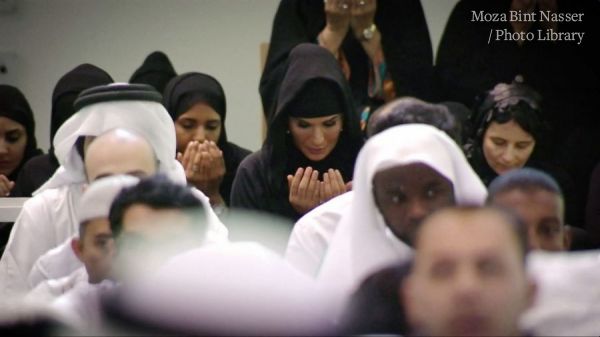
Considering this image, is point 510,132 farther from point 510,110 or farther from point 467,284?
point 467,284

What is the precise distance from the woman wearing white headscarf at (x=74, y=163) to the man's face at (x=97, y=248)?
524 mm

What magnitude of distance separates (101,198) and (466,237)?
853 millimetres

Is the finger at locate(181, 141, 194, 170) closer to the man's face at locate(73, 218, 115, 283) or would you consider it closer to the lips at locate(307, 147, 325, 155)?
the lips at locate(307, 147, 325, 155)

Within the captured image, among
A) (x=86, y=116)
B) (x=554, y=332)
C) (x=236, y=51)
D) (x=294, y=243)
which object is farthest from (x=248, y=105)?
(x=554, y=332)

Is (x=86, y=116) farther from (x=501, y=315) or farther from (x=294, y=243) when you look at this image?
(x=501, y=315)

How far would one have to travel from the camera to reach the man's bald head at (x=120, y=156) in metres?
2.55

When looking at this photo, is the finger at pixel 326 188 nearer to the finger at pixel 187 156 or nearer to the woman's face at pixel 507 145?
the woman's face at pixel 507 145

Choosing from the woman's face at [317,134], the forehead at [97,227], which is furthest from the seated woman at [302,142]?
the forehead at [97,227]

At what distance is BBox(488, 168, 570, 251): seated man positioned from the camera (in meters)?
2.09

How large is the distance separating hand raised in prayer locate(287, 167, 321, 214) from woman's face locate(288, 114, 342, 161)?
122 millimetres

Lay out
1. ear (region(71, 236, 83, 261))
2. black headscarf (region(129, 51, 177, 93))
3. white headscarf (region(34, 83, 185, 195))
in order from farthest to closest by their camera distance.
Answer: black headscarf (region(129, 51, 177, 93)), white headscarf (region(34, 83, 185, 195)), ear (region(71, 236, 83, 261))

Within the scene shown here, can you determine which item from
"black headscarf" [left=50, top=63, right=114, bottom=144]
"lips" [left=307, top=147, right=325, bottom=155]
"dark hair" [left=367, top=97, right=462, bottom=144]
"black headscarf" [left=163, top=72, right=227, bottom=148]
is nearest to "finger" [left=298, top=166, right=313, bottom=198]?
"lips" [left=307, top=147, right=325, bottom=155]

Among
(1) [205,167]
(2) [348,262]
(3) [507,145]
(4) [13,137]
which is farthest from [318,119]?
(4) [13,137]

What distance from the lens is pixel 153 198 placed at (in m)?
2.02
